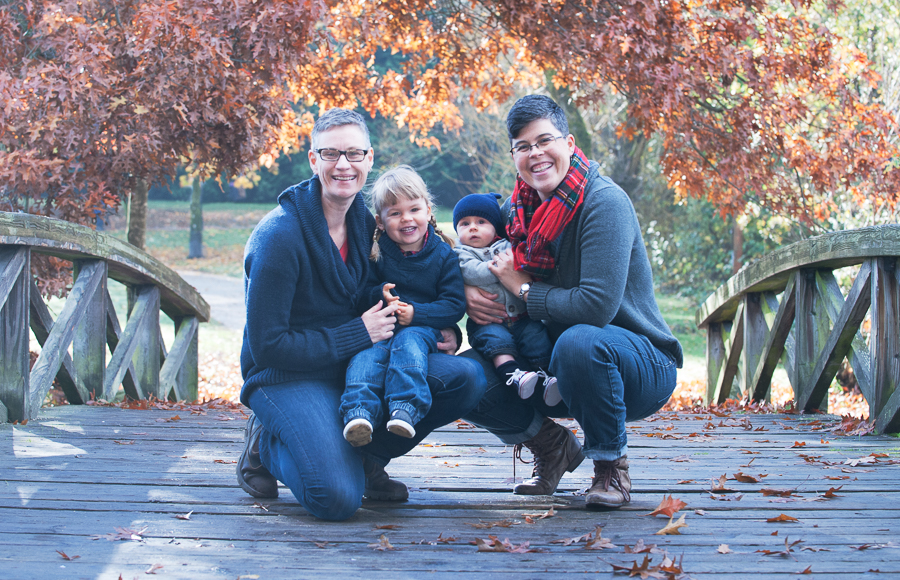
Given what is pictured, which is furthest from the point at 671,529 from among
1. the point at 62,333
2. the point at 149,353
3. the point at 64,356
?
the point at 149,353

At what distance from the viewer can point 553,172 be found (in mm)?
2916

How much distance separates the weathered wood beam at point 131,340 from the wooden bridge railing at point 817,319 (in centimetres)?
420

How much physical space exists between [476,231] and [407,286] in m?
0.44

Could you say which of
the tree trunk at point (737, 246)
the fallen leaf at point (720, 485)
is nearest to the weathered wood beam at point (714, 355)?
the fallen leaf at point (720, 485)

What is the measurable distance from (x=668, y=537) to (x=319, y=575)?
3.46ft

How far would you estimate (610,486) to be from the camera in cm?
279

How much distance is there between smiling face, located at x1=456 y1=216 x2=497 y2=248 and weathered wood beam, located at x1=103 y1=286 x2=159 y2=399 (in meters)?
2.95

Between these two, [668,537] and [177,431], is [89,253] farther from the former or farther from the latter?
[668,537]

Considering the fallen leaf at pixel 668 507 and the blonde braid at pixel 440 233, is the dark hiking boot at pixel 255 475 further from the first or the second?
the fallen leaf at pixel 668 507

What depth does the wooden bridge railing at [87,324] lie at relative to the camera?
408cm

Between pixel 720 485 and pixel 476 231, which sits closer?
pixel 720 485

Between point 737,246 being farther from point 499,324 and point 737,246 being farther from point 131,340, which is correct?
point 499,324

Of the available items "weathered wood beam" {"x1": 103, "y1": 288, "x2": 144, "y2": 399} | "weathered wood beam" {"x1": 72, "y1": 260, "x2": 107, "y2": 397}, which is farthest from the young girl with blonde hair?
"weathered wood beam" {"x1": 103, "y1": 288, "x2": 144, "y2": 399}

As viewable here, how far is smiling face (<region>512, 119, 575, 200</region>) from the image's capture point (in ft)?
9.48
